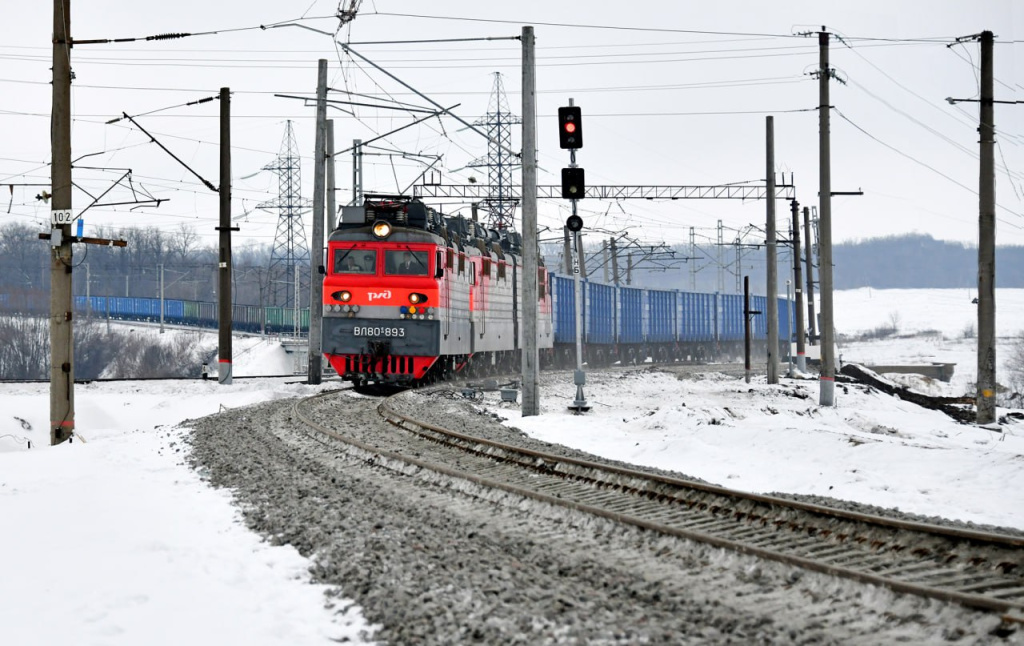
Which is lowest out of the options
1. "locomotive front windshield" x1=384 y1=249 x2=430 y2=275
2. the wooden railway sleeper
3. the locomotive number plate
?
the wooden railway sleeper

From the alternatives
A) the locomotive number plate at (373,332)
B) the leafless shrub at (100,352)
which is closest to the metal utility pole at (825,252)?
the locomotive number plate at (373,332)

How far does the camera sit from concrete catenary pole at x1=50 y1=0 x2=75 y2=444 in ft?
49.0

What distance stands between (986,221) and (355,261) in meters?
13.1

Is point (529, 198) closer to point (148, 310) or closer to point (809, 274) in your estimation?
point (809, 274)

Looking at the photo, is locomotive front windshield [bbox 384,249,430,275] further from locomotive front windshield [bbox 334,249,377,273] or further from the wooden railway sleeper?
the wooden railway sleeper

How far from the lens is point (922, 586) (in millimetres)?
5555

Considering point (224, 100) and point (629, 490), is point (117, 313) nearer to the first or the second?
point (224, 100)

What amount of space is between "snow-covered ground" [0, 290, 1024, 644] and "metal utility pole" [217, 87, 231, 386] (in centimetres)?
69

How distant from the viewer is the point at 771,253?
3117cm

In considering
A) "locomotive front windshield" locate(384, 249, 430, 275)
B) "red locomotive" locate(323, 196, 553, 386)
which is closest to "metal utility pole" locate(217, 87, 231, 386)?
"red locomotive" locate(323, 196, 553, 386)

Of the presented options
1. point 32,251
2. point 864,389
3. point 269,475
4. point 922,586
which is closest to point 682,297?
point 864,389

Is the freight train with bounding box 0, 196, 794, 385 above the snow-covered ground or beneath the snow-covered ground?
above

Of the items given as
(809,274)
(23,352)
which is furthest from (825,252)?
(23,352)

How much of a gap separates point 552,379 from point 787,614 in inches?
966
